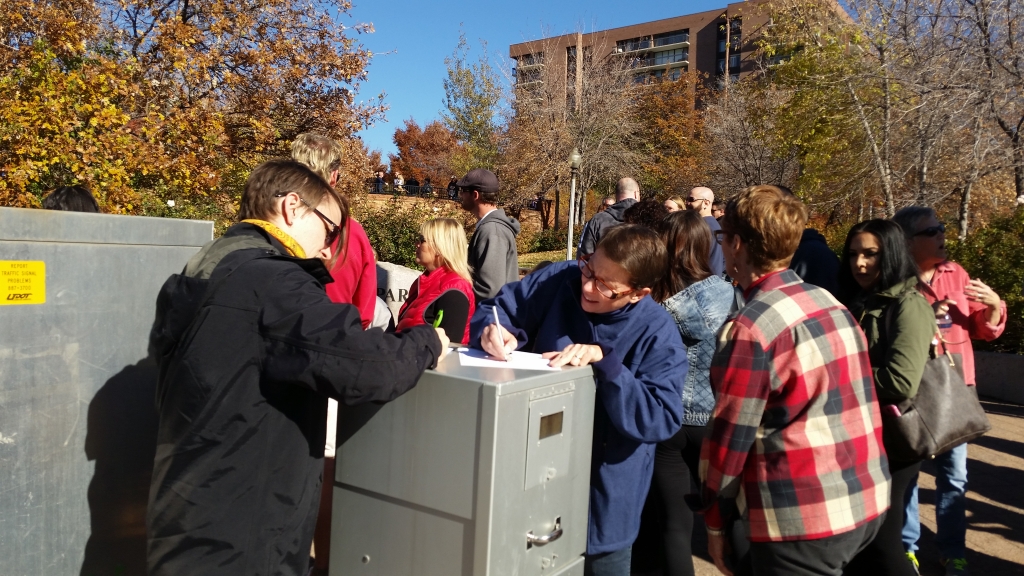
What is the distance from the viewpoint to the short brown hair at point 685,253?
3.36m

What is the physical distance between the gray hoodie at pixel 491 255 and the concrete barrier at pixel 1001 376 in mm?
6717

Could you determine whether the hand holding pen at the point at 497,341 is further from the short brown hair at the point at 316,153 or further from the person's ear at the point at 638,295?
the short brown hair at the point at 316,153

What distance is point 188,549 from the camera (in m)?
1.81

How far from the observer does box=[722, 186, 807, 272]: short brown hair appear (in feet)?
7.46

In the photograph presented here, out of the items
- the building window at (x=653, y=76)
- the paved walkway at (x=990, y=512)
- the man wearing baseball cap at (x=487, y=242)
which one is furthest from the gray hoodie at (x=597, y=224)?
the building window at (x=653, y=76)

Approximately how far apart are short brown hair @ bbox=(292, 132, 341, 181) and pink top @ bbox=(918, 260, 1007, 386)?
9.78 ft

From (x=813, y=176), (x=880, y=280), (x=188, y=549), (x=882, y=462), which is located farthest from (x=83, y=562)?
(x=813, y=176)

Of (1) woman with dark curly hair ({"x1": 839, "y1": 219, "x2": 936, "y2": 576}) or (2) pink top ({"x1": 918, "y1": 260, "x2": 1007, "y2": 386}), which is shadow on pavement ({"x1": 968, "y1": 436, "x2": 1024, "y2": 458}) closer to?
(2) pink top ({"x1": 918, "y1": 260, "x2": 1007, "y2": 386})

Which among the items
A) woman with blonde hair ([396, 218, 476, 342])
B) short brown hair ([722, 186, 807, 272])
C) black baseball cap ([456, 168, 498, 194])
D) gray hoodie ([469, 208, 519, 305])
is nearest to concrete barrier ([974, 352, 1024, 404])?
gray hoodie ([469, 208, 519, 305])

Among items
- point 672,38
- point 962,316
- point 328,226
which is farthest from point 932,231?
point 672,38

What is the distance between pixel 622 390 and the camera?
221 cm

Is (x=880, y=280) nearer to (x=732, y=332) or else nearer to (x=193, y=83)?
(x=732, y=332)

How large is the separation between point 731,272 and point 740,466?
69 cm

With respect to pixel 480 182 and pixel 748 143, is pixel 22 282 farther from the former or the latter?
pixel 748 143
